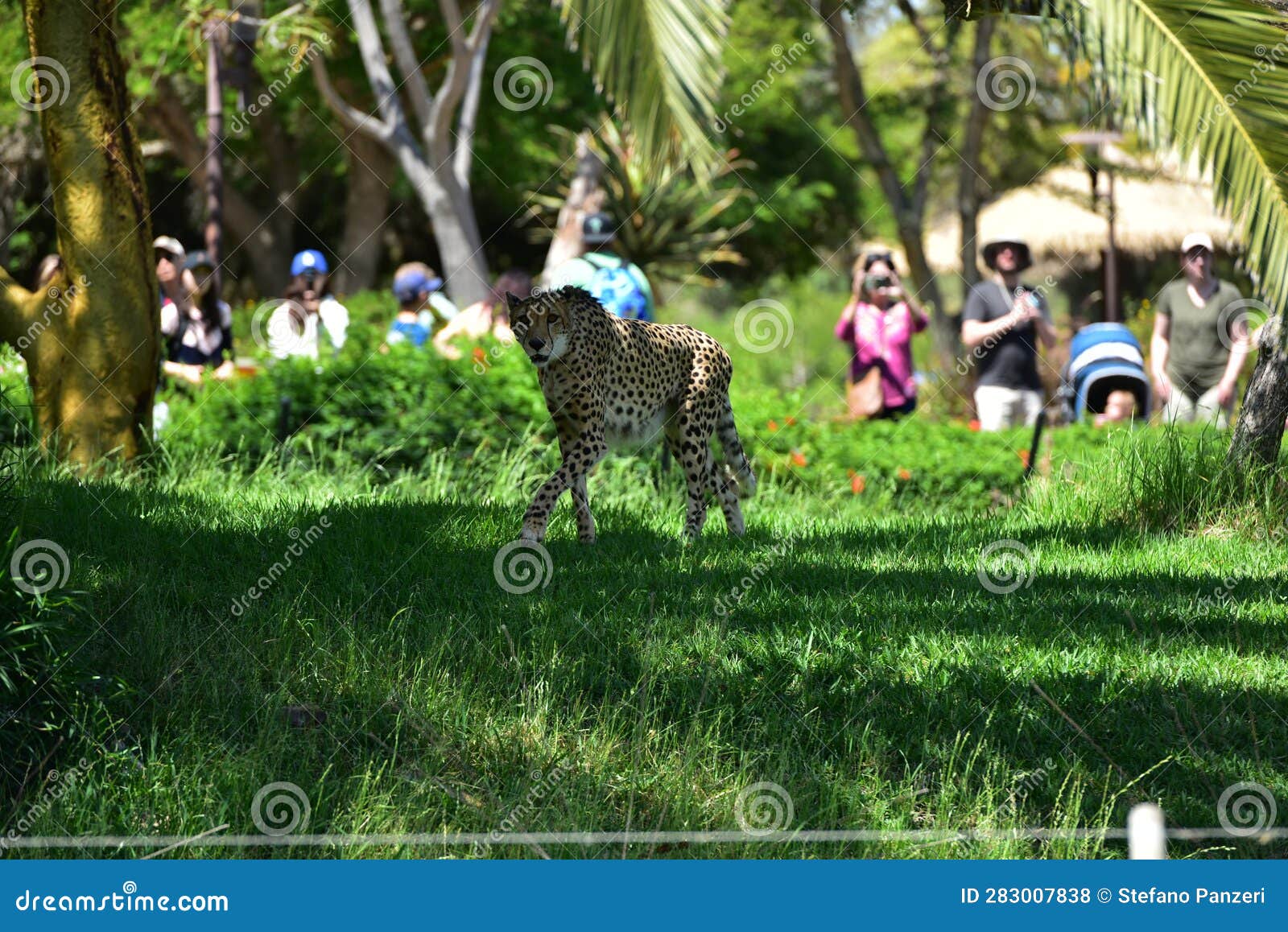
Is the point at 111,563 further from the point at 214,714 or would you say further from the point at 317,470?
the point at 317,470

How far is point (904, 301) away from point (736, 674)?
760 centimetres

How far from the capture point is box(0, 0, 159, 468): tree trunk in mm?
9141

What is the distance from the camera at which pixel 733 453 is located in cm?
867

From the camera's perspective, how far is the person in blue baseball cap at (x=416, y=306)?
1294cm

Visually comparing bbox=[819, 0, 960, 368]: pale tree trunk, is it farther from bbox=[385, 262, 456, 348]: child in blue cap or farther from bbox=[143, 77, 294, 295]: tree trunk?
bbox=[143, 77, 294, 295]: tree trunk

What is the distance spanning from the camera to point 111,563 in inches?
266

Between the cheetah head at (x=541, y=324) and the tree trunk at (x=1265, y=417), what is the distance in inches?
166

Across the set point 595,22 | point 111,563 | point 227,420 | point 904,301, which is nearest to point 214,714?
point 111,563

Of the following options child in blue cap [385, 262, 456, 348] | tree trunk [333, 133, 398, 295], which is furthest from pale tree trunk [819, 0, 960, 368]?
tree trunk [333, 133, 398, 295]

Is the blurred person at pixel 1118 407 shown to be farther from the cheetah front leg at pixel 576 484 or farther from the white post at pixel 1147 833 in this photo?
the white post at pixel 1147 833

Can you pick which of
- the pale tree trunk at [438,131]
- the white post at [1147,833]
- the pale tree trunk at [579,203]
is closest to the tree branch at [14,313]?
the white post at [1147,833]

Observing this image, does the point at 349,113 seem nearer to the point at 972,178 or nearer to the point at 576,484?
the point at 972,178

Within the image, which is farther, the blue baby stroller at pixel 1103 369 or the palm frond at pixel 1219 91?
the blue baby stroller at pixel 1103 369

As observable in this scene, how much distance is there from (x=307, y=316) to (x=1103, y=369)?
280 inches
